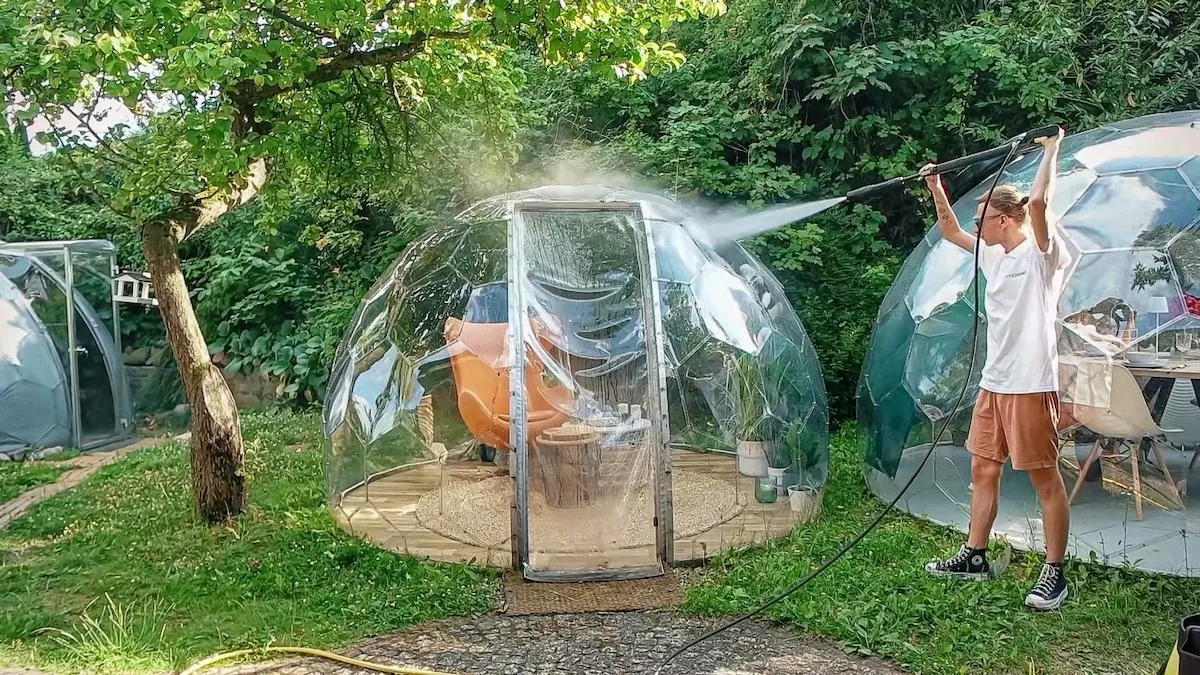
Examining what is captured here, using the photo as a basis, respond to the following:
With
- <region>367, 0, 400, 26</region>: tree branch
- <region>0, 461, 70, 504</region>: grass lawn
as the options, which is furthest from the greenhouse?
<region>367, 0, 400, 26</region>: tree branch

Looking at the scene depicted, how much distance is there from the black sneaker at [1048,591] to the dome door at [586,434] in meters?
1.65

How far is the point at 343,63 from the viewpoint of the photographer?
16.9ft

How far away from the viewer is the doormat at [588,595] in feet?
13.8

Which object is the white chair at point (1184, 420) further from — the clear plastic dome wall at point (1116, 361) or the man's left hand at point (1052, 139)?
the man's left hand at point (1052, 139)

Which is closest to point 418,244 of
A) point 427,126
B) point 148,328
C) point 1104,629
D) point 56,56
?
point 427,126

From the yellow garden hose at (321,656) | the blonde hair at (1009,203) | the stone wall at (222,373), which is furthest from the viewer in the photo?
the stone wall at (222,373)

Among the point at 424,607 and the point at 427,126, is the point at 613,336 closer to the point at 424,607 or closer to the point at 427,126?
the point at 424,607

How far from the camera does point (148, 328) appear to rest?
976cm

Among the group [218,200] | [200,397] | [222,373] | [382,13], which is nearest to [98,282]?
[222,373]

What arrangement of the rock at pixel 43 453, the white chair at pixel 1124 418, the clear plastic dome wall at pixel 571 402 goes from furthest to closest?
the rock at pixel 43 453 < the clear plastic dome wall at pixel 571 402 < the white chair at pixel 1124 418

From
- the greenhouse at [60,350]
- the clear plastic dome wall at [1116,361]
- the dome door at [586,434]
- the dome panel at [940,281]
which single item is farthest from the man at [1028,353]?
the greenhouse at [60,350]

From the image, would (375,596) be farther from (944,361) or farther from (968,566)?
(944,361)

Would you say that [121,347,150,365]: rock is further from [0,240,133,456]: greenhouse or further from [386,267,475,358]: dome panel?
[386,267,475,358]: dome panel

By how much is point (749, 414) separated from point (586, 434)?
105 centimetres
